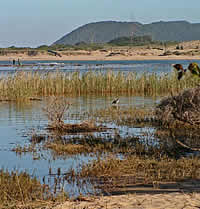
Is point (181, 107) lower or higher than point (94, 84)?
higher

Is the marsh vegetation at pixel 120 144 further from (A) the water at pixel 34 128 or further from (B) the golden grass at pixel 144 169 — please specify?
(A) the water at pixel 34 128

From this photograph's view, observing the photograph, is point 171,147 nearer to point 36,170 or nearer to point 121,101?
point 36,170

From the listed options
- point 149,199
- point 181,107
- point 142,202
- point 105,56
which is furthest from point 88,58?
point 142,202

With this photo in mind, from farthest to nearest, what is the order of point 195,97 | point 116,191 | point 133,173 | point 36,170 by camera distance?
point 195,97
point 36,170
point 133,173
point 116,191

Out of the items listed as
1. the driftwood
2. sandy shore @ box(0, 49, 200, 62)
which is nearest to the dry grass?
the driftwood

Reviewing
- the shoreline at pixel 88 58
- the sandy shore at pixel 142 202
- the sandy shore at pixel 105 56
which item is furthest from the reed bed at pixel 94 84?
the sandy shore at pixel 105 56

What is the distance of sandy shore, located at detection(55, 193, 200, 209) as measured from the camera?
6.38 metres

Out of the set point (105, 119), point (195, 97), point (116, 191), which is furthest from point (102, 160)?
point (105, 119)

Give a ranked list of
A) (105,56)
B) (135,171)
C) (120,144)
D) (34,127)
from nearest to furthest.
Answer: (135,171) < (120,144) < (34,127) < (105,56)

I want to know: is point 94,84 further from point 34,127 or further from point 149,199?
point 149,199

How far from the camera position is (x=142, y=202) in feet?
21.6

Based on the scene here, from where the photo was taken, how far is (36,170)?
363 inches

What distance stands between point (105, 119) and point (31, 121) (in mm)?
2332

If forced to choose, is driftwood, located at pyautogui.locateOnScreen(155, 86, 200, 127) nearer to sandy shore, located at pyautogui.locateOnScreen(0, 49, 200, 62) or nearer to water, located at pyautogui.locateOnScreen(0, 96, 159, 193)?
water, located at pyautogui.locateOnScreen(0, 96, 159, 193)
